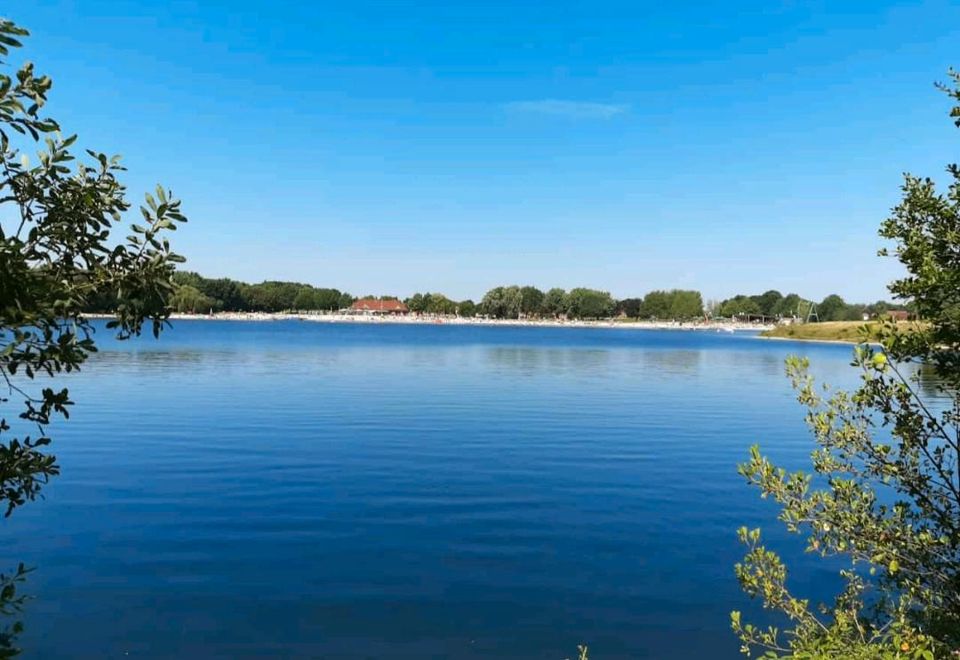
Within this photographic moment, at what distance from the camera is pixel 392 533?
20.8 m

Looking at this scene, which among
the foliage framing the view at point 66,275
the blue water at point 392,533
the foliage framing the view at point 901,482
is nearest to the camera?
the foliage framing the view at point 66,275

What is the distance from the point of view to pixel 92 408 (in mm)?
43625

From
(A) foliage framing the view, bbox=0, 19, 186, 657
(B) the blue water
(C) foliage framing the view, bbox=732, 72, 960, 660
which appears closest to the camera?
(A) foliage framing the view, bbox=0, 19, 186, 657

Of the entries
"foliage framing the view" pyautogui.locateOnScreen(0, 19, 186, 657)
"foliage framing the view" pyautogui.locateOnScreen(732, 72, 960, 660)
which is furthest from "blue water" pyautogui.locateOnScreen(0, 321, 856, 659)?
"foliage framing the view" pyautogui.locateOnScreen(0, 19, 186, 657)

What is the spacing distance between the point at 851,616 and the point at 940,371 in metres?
3.30

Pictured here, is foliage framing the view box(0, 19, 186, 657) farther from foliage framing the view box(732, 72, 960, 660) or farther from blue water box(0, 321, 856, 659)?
blue water box(0, 321, 856, 659)

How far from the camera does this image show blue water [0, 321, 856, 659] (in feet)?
48.3

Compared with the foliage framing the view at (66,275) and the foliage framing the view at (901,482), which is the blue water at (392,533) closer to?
the foliage framing the view at (901,482)

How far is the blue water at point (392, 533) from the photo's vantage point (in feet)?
48.3

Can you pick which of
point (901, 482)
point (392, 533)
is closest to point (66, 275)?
point (901, 482)

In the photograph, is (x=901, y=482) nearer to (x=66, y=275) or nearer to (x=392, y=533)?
(x=66, y=275)

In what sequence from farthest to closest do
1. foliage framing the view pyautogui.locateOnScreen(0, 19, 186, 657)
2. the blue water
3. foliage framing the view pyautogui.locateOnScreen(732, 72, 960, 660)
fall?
1. the blue water
2. foliage framing the view pyautogui.locateOnScreen(732, 72, 960, 660)
3. foliage framing the view pyautogui.locateOnScreen(0, 19, 186, 657)

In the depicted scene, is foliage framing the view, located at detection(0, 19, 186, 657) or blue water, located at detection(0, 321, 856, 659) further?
blue water, located at detection(0, 321, 856, 659)

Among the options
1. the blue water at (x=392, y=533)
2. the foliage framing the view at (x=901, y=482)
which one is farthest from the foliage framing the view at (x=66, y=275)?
the blue water at (x=392, y=533)
